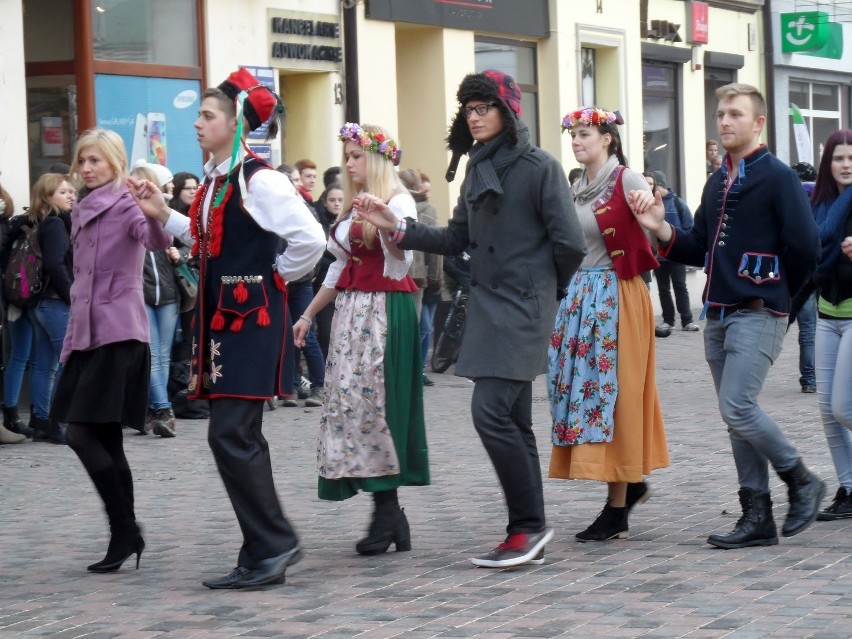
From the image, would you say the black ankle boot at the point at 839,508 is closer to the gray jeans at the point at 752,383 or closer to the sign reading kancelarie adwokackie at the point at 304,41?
the gray jeans at the point at 752,383

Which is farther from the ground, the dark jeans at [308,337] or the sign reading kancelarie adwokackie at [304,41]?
the sign reading kancelarie adwokackie at [304,41]

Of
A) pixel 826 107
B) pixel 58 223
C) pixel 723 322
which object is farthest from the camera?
pixel 826 107

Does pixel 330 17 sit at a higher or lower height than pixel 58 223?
higher

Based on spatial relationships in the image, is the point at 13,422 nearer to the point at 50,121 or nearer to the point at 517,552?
the point at 50,121

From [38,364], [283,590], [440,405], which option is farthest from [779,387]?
[283,590]

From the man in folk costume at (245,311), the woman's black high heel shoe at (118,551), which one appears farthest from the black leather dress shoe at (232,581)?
the woman's black high heel shoe at (118,551)

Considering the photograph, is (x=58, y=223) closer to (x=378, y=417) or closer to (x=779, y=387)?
(x=378, y=417)

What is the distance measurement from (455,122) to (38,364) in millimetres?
5574

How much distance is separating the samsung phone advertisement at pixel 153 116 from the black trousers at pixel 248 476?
908 centimetres

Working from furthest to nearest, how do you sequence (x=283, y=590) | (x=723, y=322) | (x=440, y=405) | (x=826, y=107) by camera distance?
(x=826, y=107), (x=440, y=405), (x=723, y=322), (x=283, y=590)

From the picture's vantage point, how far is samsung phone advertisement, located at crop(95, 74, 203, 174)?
15.2m

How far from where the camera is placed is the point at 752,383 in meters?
6.96

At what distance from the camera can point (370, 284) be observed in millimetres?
7242

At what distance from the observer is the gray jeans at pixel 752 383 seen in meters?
6.94
